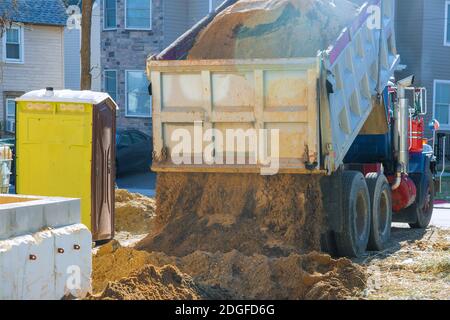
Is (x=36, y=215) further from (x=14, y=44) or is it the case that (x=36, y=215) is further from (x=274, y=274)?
(x=14, y=44)

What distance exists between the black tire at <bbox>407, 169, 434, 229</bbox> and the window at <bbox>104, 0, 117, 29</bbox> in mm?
18518

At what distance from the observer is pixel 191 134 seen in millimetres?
9383

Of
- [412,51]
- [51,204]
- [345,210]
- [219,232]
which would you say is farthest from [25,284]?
[412,51]

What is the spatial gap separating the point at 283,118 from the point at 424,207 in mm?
5683

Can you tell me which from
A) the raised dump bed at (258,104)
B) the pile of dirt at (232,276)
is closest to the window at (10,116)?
the raised dump bed at (258,104)

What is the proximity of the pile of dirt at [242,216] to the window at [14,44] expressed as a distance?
78.2ft

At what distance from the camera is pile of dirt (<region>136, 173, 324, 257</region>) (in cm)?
883

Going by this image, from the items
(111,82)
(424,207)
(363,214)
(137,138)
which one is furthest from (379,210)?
(111,82)

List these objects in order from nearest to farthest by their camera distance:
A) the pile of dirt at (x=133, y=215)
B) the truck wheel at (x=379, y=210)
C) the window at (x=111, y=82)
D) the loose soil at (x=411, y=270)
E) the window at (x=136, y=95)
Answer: the loose soil at (x=411, y=270) < the truck wheel at (x=379, y=210) < the pile of dirt at (x=133, y=215) < the window at (x=136, y=95) < the window at (x=111, y=82)

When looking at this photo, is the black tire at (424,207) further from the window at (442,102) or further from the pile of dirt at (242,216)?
the window at (442,102)

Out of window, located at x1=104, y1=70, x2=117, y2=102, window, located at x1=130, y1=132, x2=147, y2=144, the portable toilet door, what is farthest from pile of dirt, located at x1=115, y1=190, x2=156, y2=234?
window, located at x1=104, y1=70, x2=117, y2=102

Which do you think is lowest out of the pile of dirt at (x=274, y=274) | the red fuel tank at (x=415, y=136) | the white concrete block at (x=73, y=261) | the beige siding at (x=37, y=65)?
the pile of dirt at (x=274, y=274)

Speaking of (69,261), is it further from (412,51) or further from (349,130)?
(412,51)

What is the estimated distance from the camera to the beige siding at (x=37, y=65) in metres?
31.6
